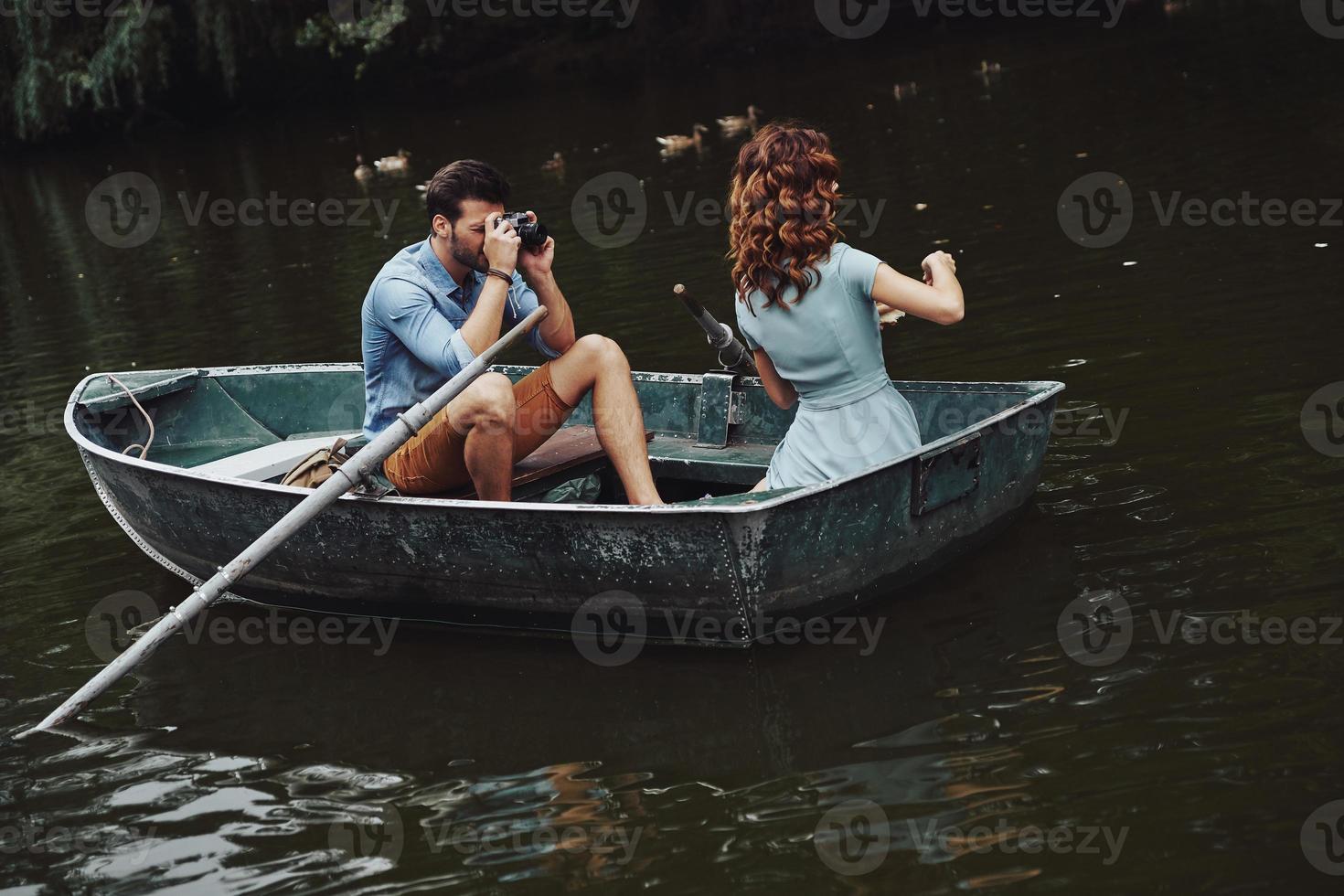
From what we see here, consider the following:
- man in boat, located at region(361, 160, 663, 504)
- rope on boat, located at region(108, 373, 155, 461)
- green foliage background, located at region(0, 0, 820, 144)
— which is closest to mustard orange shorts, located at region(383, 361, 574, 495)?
man in boat, located at region(361, 160, 663, 504)

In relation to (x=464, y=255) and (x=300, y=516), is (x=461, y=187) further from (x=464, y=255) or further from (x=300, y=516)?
(x=300, y=516)

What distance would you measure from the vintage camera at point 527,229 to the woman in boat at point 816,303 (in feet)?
2.41

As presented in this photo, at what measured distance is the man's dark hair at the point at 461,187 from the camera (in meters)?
4.94

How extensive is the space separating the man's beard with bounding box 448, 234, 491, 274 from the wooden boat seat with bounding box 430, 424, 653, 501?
714mm

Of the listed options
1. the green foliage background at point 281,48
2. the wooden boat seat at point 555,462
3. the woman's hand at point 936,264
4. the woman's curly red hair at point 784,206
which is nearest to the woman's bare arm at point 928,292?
the woman's hand at point 936,264

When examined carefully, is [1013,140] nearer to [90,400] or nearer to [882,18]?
[90,400]

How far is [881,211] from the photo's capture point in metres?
11.5

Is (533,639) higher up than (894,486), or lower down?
lower down

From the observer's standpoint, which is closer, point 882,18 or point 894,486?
point 894,486

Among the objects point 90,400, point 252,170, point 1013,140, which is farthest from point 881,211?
point 252,170

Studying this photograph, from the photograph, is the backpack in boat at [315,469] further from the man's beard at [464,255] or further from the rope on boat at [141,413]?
the rope on boat at [141,413]

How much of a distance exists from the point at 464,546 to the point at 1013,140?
10.1m

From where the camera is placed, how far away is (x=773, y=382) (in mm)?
4938

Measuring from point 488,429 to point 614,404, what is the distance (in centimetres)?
43
